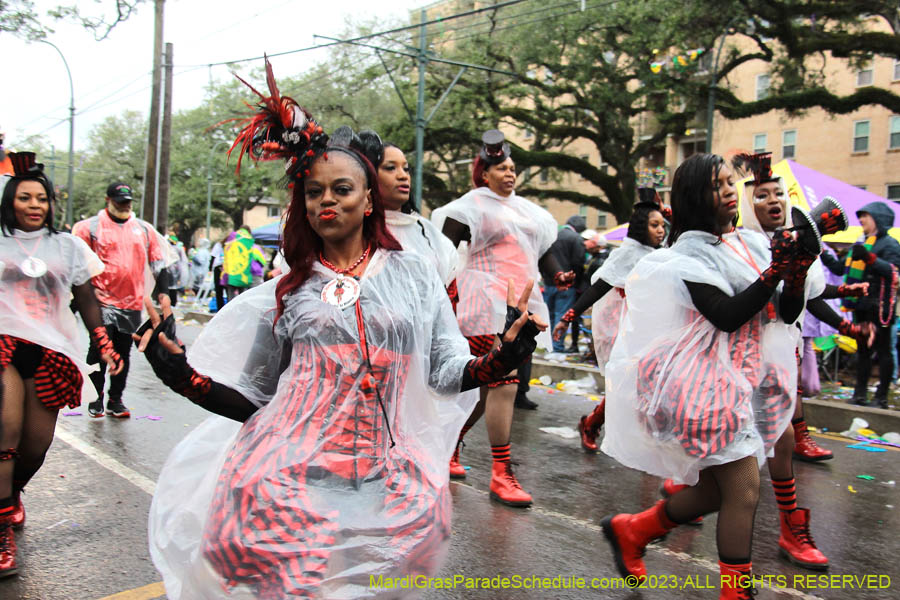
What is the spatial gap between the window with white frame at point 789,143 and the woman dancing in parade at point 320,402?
3582cm

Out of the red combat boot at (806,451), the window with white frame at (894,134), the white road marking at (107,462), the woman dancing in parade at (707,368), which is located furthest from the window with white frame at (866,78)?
the white road marking at (107,462)

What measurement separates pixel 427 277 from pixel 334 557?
953 millimetres

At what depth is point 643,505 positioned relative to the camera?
4.67m

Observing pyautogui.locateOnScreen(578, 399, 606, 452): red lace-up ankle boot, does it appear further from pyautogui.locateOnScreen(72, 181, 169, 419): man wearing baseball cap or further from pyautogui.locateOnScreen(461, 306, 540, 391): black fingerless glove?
pyautogui.locateOnScreen(461, 306, 540, 391): black fingerless glove

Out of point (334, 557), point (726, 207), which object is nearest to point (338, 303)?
point (334, 557)

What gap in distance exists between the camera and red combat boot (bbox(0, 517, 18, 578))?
3436 millimetres

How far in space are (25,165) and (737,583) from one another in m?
3.83

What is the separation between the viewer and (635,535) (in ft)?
10.9

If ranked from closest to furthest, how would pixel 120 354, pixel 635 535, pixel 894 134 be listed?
pixel 635 535, pixel 120 354, pixel 894 134

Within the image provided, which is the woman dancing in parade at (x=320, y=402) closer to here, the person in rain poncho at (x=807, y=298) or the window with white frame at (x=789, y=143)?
the person in rain poncho at (x=807, y=298)

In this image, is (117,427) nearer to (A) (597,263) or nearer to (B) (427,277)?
(B) (427,277)

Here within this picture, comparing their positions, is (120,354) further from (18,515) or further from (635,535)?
(635,535)

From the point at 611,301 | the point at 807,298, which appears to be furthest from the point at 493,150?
the point at 807,298

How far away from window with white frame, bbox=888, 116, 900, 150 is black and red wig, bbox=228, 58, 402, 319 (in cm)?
3384
